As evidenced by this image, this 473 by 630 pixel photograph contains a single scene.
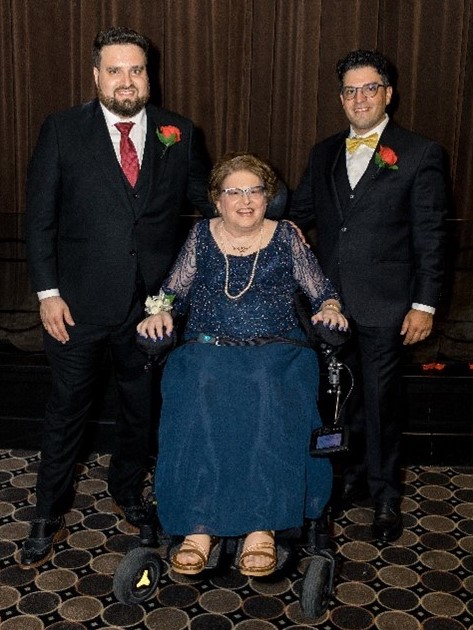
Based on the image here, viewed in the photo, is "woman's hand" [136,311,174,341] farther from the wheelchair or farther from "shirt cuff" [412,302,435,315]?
"shirt cuff" [412,302,435,315]

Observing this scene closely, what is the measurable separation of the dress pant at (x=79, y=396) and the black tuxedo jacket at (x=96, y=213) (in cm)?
9

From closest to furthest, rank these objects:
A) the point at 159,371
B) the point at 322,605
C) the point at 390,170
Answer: the point at 322,605, the point at 390,170, the point at 159,371

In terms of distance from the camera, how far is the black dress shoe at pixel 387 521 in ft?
9.71

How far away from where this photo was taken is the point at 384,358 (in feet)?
9.52

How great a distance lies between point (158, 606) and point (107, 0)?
3.38 metres

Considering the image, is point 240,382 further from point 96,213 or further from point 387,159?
point 387,159

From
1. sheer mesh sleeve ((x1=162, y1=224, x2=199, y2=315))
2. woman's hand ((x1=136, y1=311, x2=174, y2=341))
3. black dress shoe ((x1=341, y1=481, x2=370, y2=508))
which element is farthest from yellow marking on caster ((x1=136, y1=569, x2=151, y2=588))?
black dress shoe ((x1=341, y1=481, x2=370, y2=508))

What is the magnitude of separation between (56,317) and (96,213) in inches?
13.9

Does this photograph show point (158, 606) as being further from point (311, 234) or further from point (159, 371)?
point (311, 234)

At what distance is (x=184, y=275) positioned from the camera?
2.74 m

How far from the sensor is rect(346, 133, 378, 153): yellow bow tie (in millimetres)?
2865

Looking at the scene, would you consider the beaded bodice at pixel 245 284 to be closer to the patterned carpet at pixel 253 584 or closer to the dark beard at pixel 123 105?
the dark beard at pixel 123 105

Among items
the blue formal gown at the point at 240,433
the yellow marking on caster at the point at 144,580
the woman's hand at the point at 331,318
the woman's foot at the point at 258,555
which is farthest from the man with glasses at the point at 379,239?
the yellow marking on caster at the point at 144,580

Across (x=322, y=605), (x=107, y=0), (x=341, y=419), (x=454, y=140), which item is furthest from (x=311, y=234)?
(x=322, y=605)
